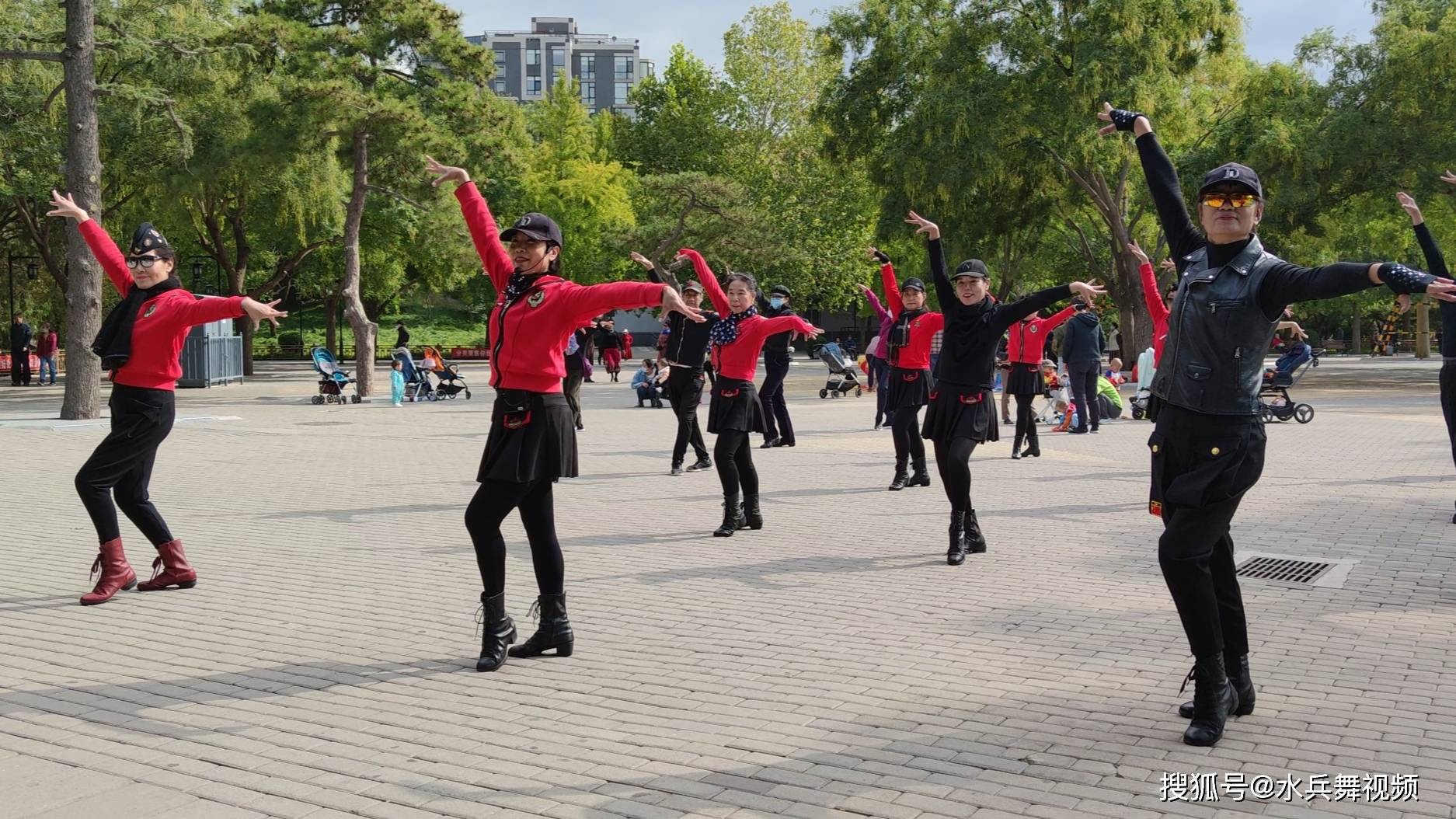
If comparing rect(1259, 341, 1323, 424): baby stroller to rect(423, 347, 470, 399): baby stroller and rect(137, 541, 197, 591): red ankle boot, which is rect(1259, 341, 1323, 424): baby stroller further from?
rect(137, 541, 197, 591): red ankle boot

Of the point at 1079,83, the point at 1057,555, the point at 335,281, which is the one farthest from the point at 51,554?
the point at 335,281

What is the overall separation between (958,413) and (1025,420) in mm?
6215

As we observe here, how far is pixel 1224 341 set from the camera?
14.4ft

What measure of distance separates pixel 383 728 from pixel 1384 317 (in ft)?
221

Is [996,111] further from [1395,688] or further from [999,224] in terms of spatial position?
[1395,688]

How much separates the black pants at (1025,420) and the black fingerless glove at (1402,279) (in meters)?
9.57

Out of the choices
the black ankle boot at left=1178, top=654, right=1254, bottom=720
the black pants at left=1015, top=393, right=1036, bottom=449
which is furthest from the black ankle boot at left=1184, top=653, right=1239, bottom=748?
the black pants at left=1015, top=393, right=1036, bottom=449

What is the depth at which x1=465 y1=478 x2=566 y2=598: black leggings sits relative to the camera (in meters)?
5.50

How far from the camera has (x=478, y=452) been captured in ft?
50.3

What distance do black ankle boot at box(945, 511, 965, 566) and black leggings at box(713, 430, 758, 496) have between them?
1.62m

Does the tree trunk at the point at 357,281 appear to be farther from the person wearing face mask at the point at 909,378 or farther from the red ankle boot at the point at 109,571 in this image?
the red ankle boot at the point at 109,571

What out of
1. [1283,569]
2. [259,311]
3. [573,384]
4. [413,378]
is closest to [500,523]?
[259,311]

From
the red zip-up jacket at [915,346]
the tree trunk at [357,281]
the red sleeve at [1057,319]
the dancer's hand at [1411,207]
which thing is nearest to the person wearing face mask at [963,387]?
the dancer's hand at [1411,207]

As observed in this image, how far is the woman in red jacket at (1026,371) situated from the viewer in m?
13.5
